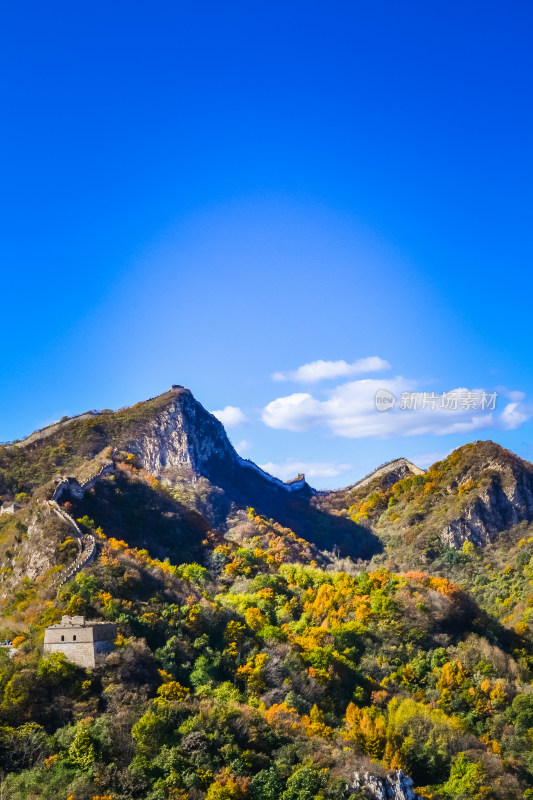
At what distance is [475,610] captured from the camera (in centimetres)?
5894

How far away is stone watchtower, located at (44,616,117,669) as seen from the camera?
130 ft

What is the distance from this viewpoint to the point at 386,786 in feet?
116

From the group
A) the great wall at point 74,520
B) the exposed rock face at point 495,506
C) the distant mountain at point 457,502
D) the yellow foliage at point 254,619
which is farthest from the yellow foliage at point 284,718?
the exposed rock face at point 495,506


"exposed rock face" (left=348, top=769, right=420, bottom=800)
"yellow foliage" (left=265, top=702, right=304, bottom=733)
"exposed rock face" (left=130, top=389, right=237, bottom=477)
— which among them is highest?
"exposed rock face" (left=130, top=389, right=237, bottom=477)

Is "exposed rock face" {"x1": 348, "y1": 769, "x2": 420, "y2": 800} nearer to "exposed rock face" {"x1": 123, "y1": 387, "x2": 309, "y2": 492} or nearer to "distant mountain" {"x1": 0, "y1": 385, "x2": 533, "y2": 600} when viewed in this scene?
"distant mountain" {"x1": 0, "y1": 385, "x2": 533, "y2": 600}

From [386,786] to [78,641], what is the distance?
17.6m

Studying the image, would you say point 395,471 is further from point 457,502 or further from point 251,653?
point 251,653

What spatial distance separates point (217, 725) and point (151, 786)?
5.49 meters

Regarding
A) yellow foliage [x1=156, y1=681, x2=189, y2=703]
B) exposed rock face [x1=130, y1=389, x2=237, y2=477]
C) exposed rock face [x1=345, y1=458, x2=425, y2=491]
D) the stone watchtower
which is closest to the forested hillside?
yellow foliage [x1=156, y1=681, x2=189, y2=703]

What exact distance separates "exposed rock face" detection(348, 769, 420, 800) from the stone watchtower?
15.0 m

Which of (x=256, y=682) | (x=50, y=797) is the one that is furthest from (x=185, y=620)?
(x=50, y=797)

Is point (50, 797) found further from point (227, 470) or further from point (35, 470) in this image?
point (227, 470)

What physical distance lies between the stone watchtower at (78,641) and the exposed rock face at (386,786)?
15.0 meters

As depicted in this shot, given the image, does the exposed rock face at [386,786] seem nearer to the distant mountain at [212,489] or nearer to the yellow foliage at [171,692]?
the yellow foliage at [171,692]
